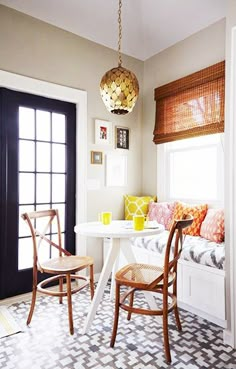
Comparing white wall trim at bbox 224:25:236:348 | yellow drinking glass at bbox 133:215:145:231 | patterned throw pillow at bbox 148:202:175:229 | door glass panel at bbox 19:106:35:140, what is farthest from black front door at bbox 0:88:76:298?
white wall trim at bbox 224:25:236:348

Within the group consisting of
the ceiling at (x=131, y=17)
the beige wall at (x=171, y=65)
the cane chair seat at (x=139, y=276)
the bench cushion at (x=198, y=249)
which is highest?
the ceiling at (x=131, y=17)

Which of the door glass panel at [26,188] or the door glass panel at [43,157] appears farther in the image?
the door glass panel at [43,157]

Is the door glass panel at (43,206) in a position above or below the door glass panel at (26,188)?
below

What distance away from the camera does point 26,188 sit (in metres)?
2.83

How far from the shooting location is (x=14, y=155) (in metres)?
2.70

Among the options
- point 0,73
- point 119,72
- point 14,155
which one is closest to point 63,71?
point 0,73

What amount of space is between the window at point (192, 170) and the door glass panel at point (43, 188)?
144cm

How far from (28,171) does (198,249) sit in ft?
6.14

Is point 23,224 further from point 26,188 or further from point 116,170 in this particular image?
point 116,170

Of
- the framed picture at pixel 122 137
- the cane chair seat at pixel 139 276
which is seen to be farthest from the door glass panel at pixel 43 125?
the cane chair seat at pixel 139 276

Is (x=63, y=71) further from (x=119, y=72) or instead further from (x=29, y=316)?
(x=29, y=316)

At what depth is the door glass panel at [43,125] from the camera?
9.53 ft

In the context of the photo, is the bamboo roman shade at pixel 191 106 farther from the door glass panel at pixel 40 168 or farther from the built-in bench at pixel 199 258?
the door glass panel at pixel 40 168

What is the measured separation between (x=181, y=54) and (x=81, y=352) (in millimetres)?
3245
